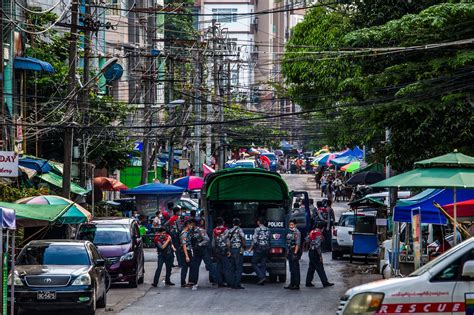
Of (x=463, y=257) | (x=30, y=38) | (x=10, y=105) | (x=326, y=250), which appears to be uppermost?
(x=30, y=38)

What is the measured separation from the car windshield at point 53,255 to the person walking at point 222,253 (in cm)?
592

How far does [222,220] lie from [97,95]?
21.6 m

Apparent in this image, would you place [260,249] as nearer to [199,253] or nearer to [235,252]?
[235,252]

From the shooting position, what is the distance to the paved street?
912 inches

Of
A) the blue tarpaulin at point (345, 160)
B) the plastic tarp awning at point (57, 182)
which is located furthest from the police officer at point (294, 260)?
the blue tarpaulin at point (345, 160)

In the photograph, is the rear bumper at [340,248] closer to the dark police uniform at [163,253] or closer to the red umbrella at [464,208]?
the dark police uniform at [163,253]

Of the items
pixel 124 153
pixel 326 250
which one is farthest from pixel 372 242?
pixel 124 153

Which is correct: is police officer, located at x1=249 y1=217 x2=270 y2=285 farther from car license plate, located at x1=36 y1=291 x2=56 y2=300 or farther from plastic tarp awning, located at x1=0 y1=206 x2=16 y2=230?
plastic tarp awning, located at x1=0 y1=206 x2=16 y2=230

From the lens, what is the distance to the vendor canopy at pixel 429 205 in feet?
74.2

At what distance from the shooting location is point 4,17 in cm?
3656

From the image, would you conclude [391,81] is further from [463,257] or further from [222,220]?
[463,257]

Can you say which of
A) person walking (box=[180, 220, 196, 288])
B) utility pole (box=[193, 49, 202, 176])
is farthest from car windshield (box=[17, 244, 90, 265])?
utility pole (box=[193, 49, 202, 176])

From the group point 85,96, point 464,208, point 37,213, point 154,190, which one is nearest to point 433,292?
point 464,208

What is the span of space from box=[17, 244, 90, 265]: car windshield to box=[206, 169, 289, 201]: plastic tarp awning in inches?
353
